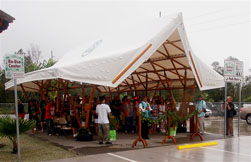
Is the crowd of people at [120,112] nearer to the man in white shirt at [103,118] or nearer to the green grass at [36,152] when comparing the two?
the man in white shirt at [103,118]

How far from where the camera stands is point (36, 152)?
8695mm

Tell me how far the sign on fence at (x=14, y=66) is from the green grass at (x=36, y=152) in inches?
96.5

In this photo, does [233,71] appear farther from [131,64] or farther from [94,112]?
[94,112]

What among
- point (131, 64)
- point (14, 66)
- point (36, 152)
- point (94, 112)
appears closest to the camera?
point (14, 66)

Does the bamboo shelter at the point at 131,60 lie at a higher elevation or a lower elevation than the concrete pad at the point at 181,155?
higher

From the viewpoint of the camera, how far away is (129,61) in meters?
9.19

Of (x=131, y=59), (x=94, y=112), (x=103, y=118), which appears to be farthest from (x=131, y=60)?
(x=94, y=112)

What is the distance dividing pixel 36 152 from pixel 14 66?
3.07 metres

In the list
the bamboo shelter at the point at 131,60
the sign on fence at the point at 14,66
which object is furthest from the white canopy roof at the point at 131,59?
the sign on fence at the point at 14,66

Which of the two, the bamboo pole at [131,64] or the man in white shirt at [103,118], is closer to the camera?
the bamboo pole at [131,64]

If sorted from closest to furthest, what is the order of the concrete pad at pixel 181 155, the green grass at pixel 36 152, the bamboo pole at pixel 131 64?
the concrete pad at pixel 181 155 → the green grass at pixel 36 152 → the bamboo pole at pixel 131 64

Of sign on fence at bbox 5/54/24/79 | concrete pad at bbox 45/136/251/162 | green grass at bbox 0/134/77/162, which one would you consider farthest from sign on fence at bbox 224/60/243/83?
sign on fence at bbox 5/54/24/79

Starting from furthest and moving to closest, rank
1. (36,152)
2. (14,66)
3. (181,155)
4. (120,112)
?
1. (120,112)
2. (36,152)
3. (181,155)
4. (14,66)

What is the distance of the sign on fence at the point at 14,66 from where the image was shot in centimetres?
717
